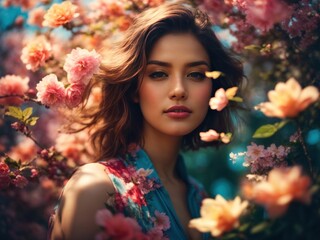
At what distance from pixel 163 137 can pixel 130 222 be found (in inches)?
42.6

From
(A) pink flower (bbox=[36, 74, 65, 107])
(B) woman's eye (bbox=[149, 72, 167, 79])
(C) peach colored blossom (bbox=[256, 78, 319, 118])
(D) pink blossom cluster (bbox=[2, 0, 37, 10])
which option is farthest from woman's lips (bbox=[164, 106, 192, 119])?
(D) pink blossom cluster (bbox=[2, 0, 37, 10])

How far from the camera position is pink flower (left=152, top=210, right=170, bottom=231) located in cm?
212

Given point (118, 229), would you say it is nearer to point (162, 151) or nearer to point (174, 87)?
point (174, 87)

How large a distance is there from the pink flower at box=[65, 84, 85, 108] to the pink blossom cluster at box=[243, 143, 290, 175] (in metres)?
0.80

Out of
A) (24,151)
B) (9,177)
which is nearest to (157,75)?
(9,177)

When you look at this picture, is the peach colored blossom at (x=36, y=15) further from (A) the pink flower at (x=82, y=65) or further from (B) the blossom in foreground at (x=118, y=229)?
(B) the blossom in foreground at (x=118, y=229)

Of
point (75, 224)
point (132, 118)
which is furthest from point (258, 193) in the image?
point (132, 118)

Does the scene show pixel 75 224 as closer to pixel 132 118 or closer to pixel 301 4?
pixel 132 118

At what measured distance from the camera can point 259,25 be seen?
177 cm

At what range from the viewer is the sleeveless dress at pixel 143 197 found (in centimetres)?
206

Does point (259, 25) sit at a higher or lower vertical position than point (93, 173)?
higher

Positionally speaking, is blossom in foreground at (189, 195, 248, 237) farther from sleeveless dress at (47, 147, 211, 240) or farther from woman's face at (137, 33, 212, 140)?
woman's face at (137, 33, 212, 140)

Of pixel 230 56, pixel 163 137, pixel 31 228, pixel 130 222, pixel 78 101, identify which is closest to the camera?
pixel 130 222

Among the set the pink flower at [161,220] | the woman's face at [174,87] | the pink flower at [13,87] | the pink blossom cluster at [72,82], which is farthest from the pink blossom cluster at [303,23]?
the pink flower at [13,87]
